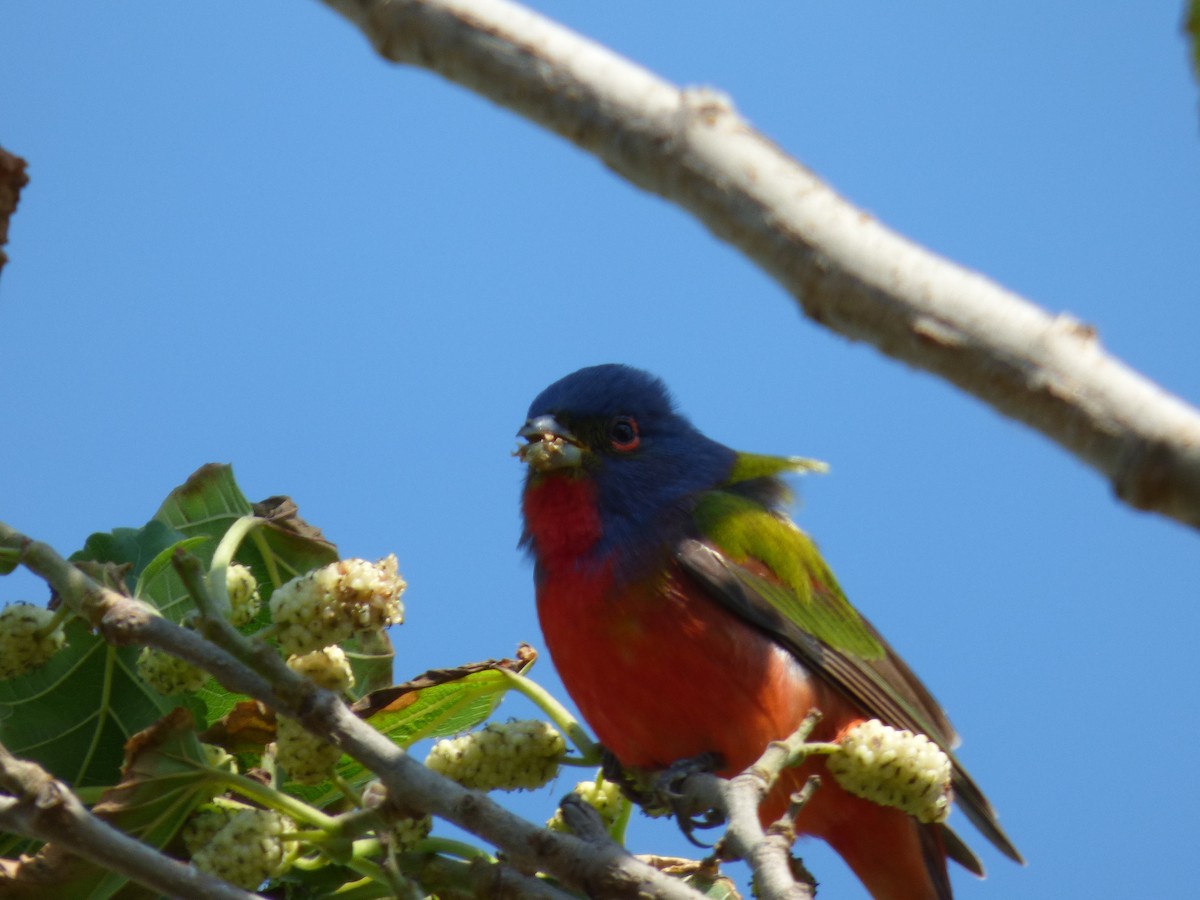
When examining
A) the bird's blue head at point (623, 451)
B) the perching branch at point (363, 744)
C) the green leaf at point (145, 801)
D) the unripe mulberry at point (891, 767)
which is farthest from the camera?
the bird's blue head at point (623, 451)

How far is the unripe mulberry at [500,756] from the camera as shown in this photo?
325 cm

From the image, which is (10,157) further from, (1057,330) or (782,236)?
(1057,330)

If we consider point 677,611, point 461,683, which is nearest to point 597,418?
point 677,611

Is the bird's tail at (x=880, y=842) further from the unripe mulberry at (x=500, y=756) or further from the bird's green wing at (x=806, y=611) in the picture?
the unripe mulberry at (x=500, y=756)

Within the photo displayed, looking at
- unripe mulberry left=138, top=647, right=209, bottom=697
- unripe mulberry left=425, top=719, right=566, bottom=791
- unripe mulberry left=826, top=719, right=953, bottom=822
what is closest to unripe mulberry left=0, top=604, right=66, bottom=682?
unripe mulberry left=138, top=647, right=209, bottom=697

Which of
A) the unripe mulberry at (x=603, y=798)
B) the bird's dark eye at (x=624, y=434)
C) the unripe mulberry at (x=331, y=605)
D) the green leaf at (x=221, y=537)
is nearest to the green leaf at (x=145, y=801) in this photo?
the unripe mulberry at (x=331, y=605)

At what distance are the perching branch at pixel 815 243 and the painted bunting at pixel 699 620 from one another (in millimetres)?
3045

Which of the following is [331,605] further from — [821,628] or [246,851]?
[821,628]

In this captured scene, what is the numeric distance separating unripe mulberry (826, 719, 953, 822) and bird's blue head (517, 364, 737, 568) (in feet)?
5.70

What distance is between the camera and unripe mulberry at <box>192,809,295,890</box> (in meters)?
2.85

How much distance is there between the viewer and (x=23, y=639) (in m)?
2.93

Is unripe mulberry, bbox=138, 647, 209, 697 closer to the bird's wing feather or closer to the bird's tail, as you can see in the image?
the bird's wing feather

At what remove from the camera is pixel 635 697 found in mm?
4504

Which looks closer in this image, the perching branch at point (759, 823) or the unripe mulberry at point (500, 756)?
the perching branch at point (759, 823)
